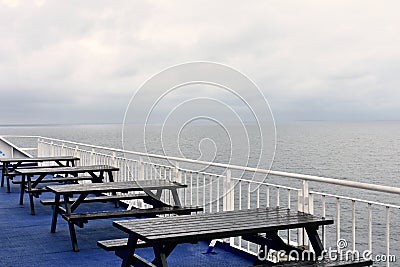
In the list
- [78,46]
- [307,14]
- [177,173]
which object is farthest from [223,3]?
[177,173]

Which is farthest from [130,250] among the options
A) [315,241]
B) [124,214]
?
[124,214]

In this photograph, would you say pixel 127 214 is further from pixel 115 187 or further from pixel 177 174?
pixel 177 174

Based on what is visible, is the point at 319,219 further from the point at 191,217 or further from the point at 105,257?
the point at 105,257

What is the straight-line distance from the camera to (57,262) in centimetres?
552

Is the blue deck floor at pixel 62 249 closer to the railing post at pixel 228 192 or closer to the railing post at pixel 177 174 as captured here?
the railing post at pixel 228 192

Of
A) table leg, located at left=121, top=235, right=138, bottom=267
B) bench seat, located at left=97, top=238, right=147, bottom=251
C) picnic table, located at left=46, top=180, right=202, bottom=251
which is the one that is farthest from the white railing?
table leg, located at left=121, top=235, right=138, bottom=267

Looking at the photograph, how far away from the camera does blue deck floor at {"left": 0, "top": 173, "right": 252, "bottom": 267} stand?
18.0 ft

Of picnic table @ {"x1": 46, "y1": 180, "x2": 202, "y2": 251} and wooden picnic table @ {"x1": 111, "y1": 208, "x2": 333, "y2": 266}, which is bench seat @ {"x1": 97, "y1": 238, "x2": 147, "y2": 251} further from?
picnic table @ {"x1": 46, "y1": 180, "x2": 202, "y2": 251}

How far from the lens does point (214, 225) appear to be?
413 centimetres
